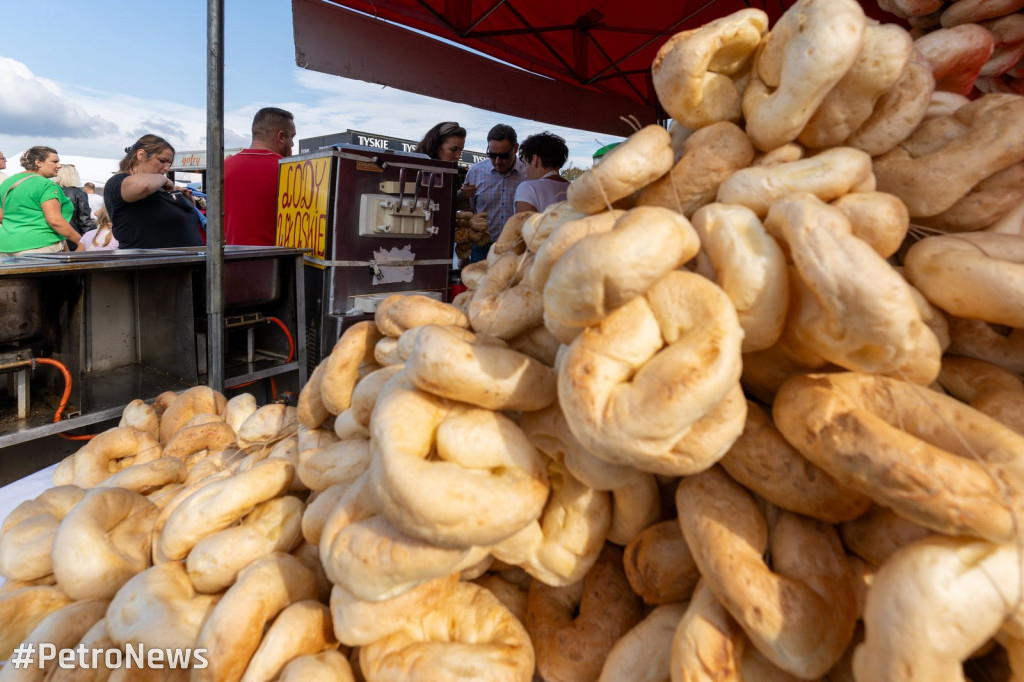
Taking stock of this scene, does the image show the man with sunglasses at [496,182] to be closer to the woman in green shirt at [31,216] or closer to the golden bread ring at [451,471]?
the woman in green shirt at [31,216]

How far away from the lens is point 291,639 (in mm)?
1062

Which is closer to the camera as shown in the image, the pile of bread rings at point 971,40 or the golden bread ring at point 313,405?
the pile of bread rings at point 971,40

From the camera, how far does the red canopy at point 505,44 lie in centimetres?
440

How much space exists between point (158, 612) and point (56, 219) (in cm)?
524

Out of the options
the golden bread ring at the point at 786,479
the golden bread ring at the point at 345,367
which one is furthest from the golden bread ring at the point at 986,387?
the golden bread ring at the point at 345,367

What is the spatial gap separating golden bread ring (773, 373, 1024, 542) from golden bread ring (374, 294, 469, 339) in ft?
2.67

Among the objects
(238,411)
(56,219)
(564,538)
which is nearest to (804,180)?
(564,538)

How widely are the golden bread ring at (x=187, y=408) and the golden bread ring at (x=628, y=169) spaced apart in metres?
1.92

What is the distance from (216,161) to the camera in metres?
3.08

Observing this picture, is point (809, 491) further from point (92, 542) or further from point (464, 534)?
point (92, 542)

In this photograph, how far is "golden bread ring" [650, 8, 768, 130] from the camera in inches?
42.9

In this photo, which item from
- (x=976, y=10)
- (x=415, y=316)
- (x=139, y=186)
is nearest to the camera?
(x=415, y=316)

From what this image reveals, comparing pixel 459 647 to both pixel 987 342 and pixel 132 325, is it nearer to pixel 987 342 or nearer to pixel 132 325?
pixel 987 342

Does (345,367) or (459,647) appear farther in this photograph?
(345,367)
